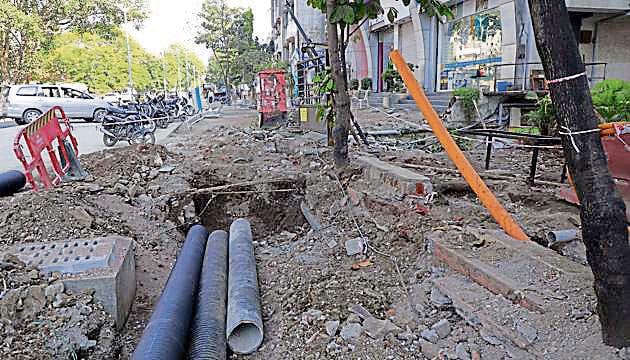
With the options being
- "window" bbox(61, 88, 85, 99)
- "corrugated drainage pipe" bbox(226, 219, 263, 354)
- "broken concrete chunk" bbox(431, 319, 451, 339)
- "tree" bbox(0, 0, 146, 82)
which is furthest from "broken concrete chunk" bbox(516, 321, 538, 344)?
"tree" bbox(0, 0, 146, 82)

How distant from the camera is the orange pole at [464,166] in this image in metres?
3.64

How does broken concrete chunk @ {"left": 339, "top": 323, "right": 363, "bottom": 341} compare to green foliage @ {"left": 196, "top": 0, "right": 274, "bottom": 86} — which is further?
green foliage @ {"left": 196, "top": 0, "right": 274, "bottom": 86}

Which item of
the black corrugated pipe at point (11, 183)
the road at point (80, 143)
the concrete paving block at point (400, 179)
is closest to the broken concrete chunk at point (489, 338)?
the concrete paving block at point (400, 179)

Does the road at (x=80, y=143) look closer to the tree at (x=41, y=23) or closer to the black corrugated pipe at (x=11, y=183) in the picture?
the black corrugated pipe at (x=11, y=183)

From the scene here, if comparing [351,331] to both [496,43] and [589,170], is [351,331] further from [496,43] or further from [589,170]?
[496,43]

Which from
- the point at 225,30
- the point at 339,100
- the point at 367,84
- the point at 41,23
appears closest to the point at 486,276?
the point at 339,100

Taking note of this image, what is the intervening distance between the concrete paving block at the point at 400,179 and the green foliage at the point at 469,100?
744 centimetres

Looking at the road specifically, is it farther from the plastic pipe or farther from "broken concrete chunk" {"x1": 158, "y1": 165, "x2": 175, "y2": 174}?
the plastic pipe

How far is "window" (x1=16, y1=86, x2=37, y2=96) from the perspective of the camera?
20016mm

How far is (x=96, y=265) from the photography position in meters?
3.94

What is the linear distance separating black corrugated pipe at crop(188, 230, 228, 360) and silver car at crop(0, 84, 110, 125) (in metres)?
17.0

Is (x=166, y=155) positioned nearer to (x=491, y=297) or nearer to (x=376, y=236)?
(x=376, y=236)

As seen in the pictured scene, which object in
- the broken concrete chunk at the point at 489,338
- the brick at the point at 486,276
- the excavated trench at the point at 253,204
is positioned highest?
the brick at the point at 486,276

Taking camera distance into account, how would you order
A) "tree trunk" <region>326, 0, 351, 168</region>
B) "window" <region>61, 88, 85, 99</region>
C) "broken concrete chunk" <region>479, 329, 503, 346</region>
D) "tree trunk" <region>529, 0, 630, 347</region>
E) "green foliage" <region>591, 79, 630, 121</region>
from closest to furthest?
"tree trunk" <region>529, 0, 630, 347</region> → "broken concrete chunk" <region>479, 329, 503, 346</region> → "tree trunk" <region>326, 0, 351, 168</region> → "green foliage" <region>591, 79, 630, 121</region> → "window" <region>61, 88, 85, 99</region>
